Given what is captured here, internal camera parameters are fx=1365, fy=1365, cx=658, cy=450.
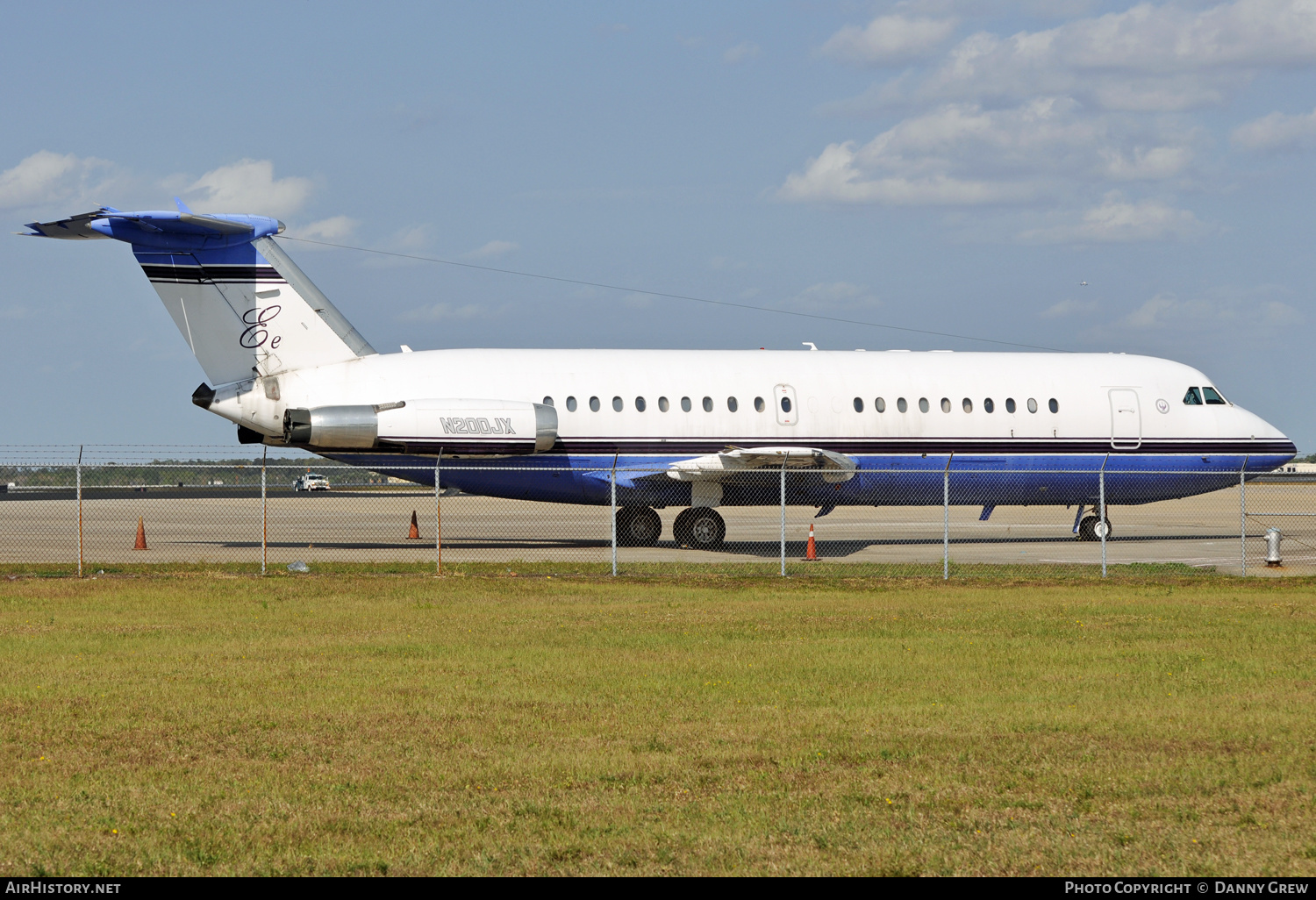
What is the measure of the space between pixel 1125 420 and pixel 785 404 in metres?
7.50

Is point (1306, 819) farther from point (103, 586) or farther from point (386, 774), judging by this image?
point (103, 586)

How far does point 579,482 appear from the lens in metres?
26.1

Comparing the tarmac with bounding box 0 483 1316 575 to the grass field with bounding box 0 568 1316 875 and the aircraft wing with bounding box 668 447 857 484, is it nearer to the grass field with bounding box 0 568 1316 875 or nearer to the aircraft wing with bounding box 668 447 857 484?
the aircraft wing with bounding box 668 447 857 484

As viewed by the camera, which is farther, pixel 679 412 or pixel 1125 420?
pixel 1125 420

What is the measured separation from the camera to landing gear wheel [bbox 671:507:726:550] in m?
26.9

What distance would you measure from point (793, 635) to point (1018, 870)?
826 cm

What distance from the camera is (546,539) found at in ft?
93.2

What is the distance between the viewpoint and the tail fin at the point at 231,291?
77.0 ft

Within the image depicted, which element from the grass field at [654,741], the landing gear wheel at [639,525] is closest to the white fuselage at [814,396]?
the landing gear wheel at [639,525]

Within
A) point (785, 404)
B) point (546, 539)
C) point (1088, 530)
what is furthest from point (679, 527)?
point (1088, 530)

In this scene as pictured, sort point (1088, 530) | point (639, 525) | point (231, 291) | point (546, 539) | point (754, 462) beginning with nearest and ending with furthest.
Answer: point (231, 291) → point (754, 462) → point (639, 525) → point (546, 539) → point (1088, 530)

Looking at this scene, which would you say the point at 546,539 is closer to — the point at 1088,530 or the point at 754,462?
the point at 754,462

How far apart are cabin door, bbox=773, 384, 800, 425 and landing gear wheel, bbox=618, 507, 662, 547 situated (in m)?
3.23

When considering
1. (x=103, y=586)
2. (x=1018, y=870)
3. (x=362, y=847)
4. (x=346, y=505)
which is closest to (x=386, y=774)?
(x=362, y=847)
